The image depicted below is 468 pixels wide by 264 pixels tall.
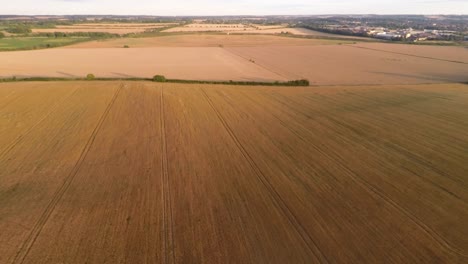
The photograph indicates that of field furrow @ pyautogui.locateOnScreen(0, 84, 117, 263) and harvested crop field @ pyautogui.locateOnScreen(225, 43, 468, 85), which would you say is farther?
harvested crop field @ pyautogui.locateOnScreen(225, 43, 468, 85)

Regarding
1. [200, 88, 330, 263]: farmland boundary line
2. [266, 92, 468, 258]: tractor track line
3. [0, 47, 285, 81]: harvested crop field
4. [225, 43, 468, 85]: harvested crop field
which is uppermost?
[200, 88, 330, 263]: farmland boundary line

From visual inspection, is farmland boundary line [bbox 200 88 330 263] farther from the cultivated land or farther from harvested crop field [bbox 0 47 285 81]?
harvested crop field [bbox 0 47 285 81]

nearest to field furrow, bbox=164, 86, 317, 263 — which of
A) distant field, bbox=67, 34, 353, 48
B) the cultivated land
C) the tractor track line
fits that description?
the tractor track line

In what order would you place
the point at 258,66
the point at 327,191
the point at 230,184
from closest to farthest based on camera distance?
the point at 327,191 < the point at 230,184 < the point at 258,66

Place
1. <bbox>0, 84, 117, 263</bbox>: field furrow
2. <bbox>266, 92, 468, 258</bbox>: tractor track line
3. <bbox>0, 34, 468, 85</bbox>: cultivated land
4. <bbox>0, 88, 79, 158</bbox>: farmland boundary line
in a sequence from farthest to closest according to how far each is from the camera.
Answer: <bbox>0, 34, 468, 85</bbox>: cultivated land
<bbox>0, 88, 79, 158</bbox>: farmland boundary line
<bbox>0, 84, 117, 263</bbox>: field furrow
<bbox>266, 92, 468, 258</bbox>: tractor track line

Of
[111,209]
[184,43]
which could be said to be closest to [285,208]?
[111,209]

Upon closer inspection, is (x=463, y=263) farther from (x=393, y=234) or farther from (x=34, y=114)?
(x=34, y=114)

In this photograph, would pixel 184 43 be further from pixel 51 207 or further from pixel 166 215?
pixel 166 215

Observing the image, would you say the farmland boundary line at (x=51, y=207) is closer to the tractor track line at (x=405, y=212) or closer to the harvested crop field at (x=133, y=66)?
the tractor track line at (x=405, y=212)

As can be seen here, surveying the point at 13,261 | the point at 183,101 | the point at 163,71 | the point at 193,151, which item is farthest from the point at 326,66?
the point at 13,261
